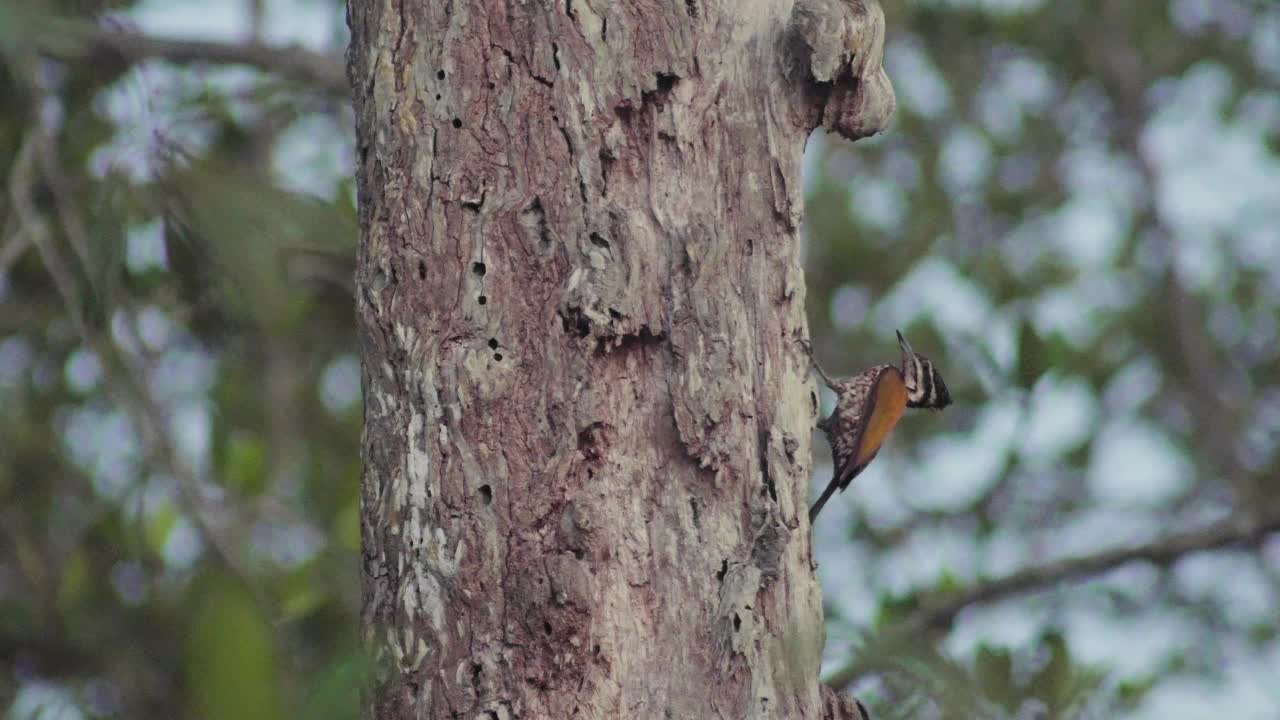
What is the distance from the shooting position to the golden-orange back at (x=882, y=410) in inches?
142

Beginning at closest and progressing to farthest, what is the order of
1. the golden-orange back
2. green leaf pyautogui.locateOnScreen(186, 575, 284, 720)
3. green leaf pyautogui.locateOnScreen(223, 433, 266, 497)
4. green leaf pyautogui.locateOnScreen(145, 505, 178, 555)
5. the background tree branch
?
green leaf pyautogui.locateOnScreen(186, 575, 284, 720) → the golden-orange back → the background tree branch → green leaf pyautogui.locateOnScreen(223, 433, 266, 497) → green leaf pyautogui.locateOnScreen(145, 505, 178, 555)

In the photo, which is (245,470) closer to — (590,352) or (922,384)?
(922,384)

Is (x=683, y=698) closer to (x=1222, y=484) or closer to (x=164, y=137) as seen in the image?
(x=164, y=137)

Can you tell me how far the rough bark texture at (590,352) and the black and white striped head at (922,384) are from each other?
1456 mm

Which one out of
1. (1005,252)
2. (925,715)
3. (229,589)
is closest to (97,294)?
(925,715)

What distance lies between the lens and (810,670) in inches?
82.7

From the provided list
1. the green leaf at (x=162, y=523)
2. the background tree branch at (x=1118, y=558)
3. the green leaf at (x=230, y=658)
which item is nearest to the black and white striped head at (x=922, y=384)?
the background tree branch at (x=1118, y=558)

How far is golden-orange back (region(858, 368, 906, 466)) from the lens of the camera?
3607 mm

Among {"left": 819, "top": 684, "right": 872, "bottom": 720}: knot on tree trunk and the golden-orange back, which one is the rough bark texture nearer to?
{"left": 819, "top": 684, "right": 872, "bottom": 720}: knot on tree trunk

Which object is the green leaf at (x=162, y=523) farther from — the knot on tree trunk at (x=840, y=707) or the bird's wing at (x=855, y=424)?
the knot on tree trunk at (x=840, y=707)

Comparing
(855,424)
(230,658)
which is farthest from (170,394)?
(230,658)

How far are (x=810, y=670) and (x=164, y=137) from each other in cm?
117

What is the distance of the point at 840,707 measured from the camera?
2.26 metres

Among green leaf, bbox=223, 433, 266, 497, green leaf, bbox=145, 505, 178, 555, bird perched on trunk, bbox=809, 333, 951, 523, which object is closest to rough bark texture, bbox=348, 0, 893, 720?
bird perched on trunk, bbox=809, 333, 951, 523
